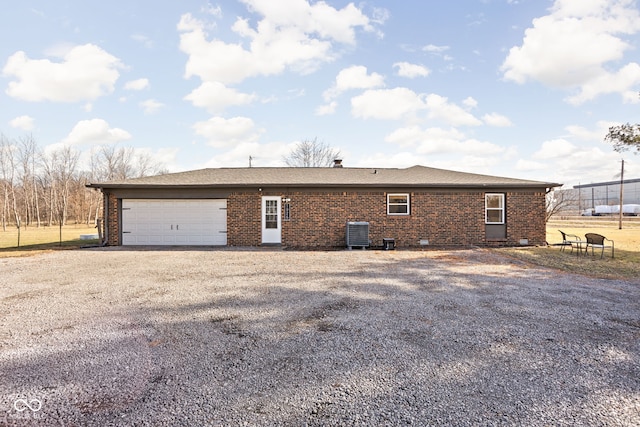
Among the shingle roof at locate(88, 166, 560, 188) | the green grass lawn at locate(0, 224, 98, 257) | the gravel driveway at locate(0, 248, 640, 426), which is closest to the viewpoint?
the gravel driveway at locate(0, 248, 640, 426)

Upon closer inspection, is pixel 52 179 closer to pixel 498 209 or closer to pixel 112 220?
pixel 112 220

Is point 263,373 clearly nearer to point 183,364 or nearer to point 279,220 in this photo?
point 183,364

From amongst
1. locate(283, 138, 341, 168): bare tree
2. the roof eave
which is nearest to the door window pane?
the roof eave

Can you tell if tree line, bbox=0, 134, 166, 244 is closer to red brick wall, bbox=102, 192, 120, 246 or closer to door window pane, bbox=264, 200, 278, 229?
red brick wall, bbox=102, 192, 120, 246

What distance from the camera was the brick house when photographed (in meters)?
13.2

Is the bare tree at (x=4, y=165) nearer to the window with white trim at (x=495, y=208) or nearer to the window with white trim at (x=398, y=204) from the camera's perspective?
the window with white trim at (x=398, y=204)

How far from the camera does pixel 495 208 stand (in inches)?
537

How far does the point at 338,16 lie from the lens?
35.2 feet

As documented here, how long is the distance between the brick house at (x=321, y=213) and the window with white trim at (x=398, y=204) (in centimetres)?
4

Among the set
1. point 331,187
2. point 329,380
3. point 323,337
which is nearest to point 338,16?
point 331,187

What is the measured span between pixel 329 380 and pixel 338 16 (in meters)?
11.3

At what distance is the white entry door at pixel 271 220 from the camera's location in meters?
13.3

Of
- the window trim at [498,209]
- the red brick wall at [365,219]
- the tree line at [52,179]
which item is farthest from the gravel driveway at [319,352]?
the tree line at [52,179]

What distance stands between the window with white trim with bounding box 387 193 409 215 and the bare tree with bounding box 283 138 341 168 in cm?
2366
